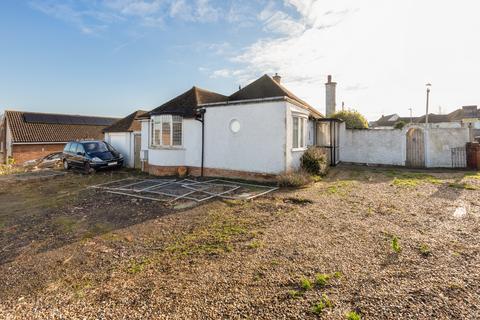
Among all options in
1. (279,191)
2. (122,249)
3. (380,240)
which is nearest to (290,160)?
(279,191)

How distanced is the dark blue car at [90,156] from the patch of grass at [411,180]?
16315mm

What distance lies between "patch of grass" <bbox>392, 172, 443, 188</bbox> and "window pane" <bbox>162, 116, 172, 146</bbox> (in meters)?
11.6

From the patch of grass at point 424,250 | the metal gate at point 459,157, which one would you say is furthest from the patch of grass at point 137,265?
the metal gate at point 459,157

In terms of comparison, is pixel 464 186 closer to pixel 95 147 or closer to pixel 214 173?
pixel 214 173

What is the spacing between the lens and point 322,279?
3625 mm

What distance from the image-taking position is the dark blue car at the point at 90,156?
600 inches

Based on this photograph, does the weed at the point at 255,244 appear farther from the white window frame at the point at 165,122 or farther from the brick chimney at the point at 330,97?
the brick chimney at the point at 330,97

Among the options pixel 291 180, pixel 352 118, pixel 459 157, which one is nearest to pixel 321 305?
pixel 291 180

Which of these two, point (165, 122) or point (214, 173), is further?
point (165, 122)

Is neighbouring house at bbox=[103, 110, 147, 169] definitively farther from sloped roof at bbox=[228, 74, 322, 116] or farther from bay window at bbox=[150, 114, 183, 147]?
sloped roof at bbox=[228, 74, 322, 116]

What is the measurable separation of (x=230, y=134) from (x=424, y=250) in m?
9.02

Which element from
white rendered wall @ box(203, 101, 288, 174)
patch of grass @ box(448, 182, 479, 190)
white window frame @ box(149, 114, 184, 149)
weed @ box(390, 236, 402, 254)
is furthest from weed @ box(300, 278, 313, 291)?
white window frame @ box(149, 114, 184, 149)

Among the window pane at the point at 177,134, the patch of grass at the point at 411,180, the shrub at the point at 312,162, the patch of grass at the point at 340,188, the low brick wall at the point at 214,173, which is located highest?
the window pane at the point at 177,134

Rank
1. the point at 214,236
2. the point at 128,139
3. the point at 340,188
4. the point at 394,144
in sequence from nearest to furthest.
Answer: the point at 214,236
the point at 340,188
the point at 394,144
the point at 128,139
